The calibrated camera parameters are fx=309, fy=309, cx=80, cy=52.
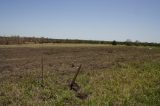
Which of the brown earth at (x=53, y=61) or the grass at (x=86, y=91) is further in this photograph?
the brown earth at (x=53, y=61)

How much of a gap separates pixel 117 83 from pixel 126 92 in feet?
5.70

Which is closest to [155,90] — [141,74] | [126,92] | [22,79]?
[126,92]

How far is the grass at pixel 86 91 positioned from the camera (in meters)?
11.0

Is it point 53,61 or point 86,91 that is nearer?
point 86,91

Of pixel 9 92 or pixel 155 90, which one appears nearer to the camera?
pixel 9 92

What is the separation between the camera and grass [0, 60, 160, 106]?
1096cm

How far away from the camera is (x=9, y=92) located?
11703mm

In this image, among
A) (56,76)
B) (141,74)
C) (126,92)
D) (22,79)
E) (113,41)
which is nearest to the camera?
(126,92)

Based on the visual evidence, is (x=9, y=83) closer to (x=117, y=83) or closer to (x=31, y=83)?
(x=31, y=83)

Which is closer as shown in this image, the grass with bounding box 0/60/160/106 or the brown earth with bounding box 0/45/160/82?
the grass with bounding box 0/60/160/106

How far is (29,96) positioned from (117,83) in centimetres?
476

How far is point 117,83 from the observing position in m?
14.5

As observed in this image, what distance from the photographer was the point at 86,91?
1279 cm

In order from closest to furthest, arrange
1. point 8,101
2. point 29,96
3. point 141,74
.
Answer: point 8,101 < point 29,96 < point 141,74
